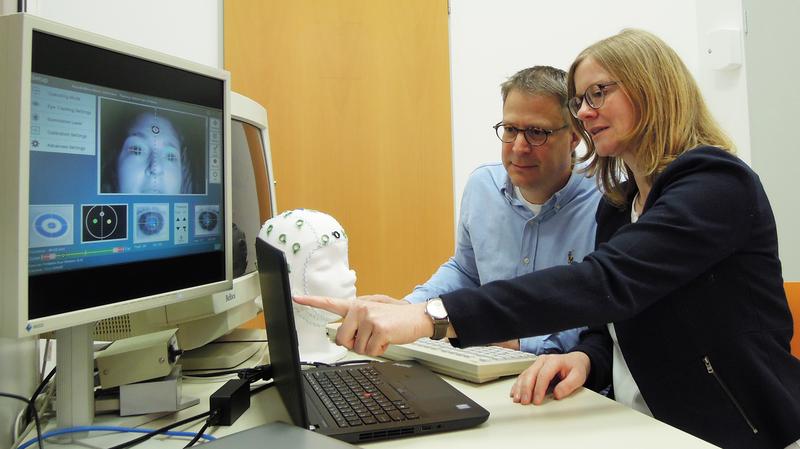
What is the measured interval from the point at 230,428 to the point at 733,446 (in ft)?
2.63

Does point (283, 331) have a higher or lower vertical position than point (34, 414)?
higher

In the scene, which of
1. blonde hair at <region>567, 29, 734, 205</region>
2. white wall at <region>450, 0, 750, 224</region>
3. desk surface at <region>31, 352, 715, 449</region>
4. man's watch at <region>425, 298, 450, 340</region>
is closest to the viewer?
desk surface at <region>31, 352, 715, 449</region>

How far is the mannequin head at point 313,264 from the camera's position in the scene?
3.49 feet

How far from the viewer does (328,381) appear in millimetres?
900

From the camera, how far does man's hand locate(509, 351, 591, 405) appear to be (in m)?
0.85

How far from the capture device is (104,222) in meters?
0.68

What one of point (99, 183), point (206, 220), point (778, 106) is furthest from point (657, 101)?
point (778, 106)

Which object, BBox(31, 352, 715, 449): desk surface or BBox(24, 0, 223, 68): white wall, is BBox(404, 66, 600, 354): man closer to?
BBox(31, 352, 715, 449): desk surface

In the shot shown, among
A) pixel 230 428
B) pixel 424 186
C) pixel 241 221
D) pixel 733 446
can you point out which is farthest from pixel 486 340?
pixel 424 186

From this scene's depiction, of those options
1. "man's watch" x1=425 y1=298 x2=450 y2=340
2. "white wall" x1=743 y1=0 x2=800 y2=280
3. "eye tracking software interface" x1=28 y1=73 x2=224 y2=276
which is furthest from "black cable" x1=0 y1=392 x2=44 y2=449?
"white wall" x1=743 y1=0 x2=800 y2=280

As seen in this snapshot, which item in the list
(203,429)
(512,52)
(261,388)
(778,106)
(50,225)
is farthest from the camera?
(512,52)

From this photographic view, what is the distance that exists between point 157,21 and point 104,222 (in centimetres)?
A: 194

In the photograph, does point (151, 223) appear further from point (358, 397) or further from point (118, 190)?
point (358, 397)

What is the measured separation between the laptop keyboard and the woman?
0.08 m
